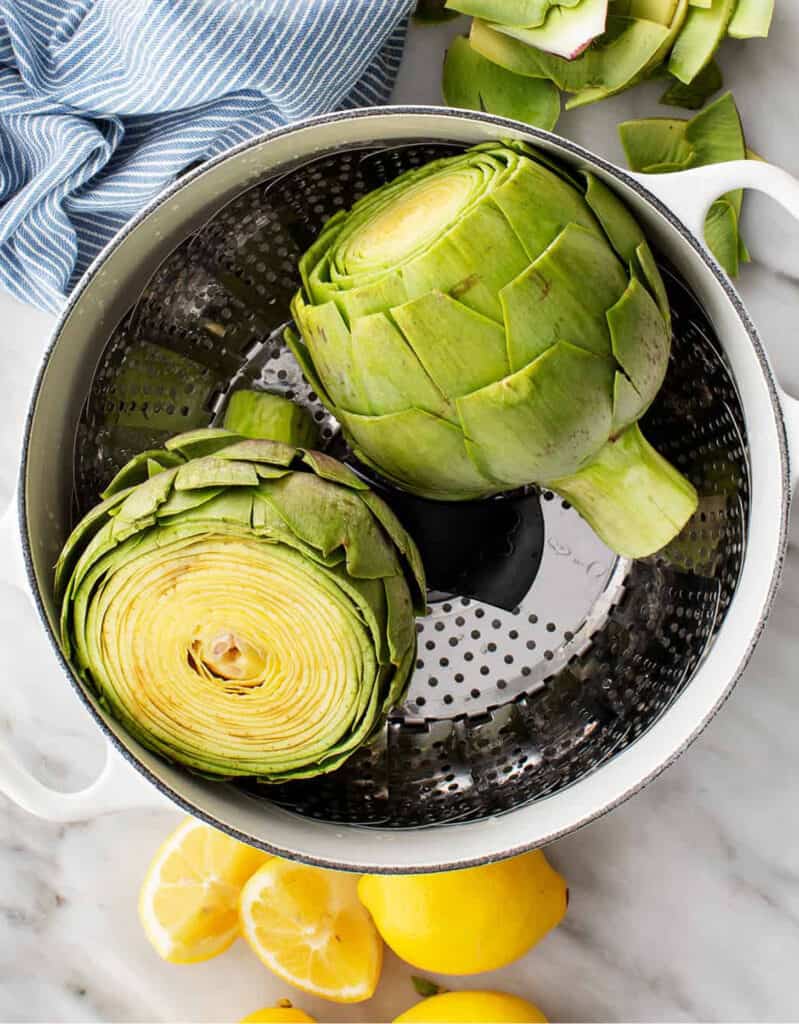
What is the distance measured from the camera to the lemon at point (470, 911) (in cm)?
86

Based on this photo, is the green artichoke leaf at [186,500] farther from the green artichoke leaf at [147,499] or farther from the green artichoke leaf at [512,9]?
the green artichoke leaf at [512,9]

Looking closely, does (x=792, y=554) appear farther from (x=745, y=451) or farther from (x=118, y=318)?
(x=118, y=318)

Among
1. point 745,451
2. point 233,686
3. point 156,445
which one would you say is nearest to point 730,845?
A: point 745,451

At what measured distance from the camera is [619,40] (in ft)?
2.70

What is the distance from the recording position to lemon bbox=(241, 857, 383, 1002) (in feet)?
2.96

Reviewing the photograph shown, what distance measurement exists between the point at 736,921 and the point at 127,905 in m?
0.54

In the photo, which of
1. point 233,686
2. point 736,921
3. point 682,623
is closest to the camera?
point 233,686

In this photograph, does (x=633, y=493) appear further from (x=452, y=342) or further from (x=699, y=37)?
(x=699, y=37)

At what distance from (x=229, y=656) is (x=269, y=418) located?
20cm

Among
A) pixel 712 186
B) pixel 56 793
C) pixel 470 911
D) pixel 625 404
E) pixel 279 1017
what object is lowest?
pixel 279 1017

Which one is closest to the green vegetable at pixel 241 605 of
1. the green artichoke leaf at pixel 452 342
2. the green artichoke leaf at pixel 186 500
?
the green artichoke leaf at pixel 186 500

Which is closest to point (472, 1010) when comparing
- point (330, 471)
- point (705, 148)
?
point (330, 471)

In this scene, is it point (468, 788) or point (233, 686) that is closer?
point (233, 686)

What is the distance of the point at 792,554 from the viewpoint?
91 centimetres
